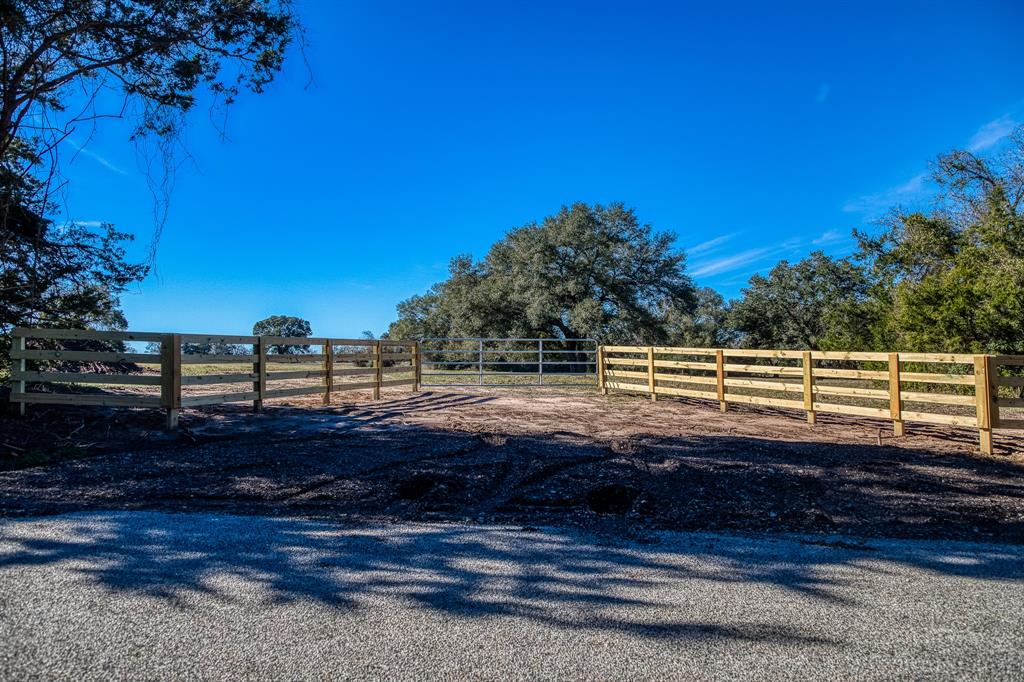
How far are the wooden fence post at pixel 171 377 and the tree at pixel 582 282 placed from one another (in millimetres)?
16022

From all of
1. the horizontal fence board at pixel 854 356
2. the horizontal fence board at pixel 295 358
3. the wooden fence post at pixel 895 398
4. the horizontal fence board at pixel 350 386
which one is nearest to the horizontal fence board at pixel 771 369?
the horizontal fence board at pixel 854 356

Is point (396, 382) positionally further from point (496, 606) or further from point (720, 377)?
point (496, 606)

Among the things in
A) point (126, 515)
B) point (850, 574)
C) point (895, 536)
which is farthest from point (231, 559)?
point (895, 536)

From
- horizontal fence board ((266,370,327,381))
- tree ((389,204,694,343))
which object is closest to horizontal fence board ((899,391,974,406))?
horizontal fence board ((266,370,327,381))

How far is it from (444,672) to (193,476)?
3.97m

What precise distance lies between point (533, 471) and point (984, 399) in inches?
221

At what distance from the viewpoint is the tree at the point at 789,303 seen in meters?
31.6

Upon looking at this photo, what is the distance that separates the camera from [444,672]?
67.7 inches

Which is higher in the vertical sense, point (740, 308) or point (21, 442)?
point (740, 308)

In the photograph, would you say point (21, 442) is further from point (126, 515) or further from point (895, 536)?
point (895, 536)

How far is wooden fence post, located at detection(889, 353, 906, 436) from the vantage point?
7.21 meters

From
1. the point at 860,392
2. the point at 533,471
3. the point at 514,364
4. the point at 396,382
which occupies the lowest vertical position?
the point at 533,471

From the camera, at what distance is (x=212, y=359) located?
7.74 m

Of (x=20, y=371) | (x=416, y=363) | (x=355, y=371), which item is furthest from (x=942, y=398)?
(x=20, y=371)
